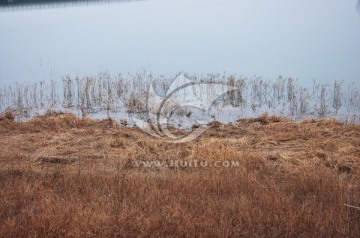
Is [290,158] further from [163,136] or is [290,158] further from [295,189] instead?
[163,136]

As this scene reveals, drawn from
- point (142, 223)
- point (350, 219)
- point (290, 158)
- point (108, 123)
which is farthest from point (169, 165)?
point (108, 123)

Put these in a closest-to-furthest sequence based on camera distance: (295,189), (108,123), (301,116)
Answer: (295,189) < (108,123) < (301,116)

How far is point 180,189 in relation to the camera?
19.9ft

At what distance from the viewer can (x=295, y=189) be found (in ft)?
20.3

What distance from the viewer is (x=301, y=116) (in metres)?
15.1

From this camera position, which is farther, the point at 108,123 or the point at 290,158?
the point at 108,123

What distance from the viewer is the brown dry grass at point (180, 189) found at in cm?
484

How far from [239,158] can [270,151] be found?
5.56 ft

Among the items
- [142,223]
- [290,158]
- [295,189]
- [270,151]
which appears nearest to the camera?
[142,223]

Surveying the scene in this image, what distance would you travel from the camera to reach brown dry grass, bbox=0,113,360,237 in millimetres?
4836

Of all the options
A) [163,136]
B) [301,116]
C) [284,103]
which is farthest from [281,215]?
[284,103]

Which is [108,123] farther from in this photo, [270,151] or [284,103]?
[284,103]

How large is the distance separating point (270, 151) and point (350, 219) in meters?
4.38

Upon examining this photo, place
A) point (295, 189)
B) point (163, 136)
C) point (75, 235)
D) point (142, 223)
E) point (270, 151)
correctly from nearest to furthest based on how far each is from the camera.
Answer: point (75, 235) < point (142, 223) < point (295, 189) < point (270, 151) < point (163, 136)
